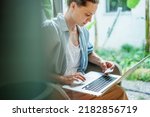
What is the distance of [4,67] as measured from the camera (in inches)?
50.3

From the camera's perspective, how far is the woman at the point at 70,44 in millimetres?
1253

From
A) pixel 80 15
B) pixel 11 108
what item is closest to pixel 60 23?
pixel 80 15

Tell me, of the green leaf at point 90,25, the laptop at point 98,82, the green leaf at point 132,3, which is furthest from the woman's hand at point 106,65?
the green leaf at point 132,3

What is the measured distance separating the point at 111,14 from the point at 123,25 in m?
0.08

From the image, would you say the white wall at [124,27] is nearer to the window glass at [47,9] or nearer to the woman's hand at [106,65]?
the woman's hand at [106,65]

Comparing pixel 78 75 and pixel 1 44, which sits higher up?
pixel 1 44

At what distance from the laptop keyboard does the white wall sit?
0.52 ft

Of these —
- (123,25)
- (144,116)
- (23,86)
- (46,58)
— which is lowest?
(144,116)

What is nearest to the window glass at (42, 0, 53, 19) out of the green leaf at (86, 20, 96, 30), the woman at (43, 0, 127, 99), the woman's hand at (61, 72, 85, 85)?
the woman at (43, 0, 127, 99)

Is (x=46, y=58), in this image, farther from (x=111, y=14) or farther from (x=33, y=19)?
(x=111, y=14)

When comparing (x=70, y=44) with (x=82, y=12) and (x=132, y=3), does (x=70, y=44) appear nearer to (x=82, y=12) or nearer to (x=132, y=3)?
(x=82, y=12)

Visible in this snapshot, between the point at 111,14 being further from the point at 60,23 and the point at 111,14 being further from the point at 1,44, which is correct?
the point at 1,44

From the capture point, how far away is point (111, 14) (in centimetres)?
130

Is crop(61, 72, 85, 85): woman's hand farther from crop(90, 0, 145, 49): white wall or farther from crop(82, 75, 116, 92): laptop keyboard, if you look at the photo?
crop(90, 0, 145, 49): white wall
